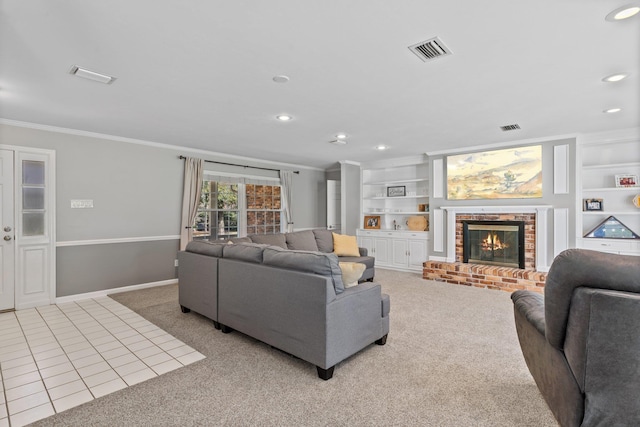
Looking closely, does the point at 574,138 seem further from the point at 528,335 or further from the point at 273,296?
the point at 273,296

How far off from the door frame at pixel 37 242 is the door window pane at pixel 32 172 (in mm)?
43

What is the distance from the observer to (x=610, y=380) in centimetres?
131

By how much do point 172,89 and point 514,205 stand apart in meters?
5.26

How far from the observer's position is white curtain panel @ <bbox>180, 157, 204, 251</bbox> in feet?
18.0

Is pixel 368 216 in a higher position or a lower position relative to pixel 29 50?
lower

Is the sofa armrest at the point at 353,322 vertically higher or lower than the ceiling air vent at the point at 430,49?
lower

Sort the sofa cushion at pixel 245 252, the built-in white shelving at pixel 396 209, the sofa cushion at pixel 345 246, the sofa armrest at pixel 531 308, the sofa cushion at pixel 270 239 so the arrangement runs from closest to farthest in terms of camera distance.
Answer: the sofa armrest at pixel 531 308 < the sofa cushion at pixel 245 252 < the sofa cushion at pixel 270 239 < the sofa cushion at pixel 345 246 < the built-in white shelving at pixel 396 209

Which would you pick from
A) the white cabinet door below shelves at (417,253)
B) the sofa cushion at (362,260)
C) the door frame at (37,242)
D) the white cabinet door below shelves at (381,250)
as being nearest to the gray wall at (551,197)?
the white cabinet door below shelves at (417,253)

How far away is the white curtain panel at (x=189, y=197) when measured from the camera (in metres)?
5.47

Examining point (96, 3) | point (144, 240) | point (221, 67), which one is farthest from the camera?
point (144, 240)

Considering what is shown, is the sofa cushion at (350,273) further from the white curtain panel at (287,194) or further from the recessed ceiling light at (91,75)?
the white curtain panel at (287,194)

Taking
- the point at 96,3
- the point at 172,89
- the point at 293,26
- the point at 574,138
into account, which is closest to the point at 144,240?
the point at 172,89

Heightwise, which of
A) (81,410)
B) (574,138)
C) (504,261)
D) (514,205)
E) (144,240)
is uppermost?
(574,138)

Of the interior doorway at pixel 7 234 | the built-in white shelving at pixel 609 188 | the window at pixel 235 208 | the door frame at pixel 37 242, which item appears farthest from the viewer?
the window at pixel 235 208
